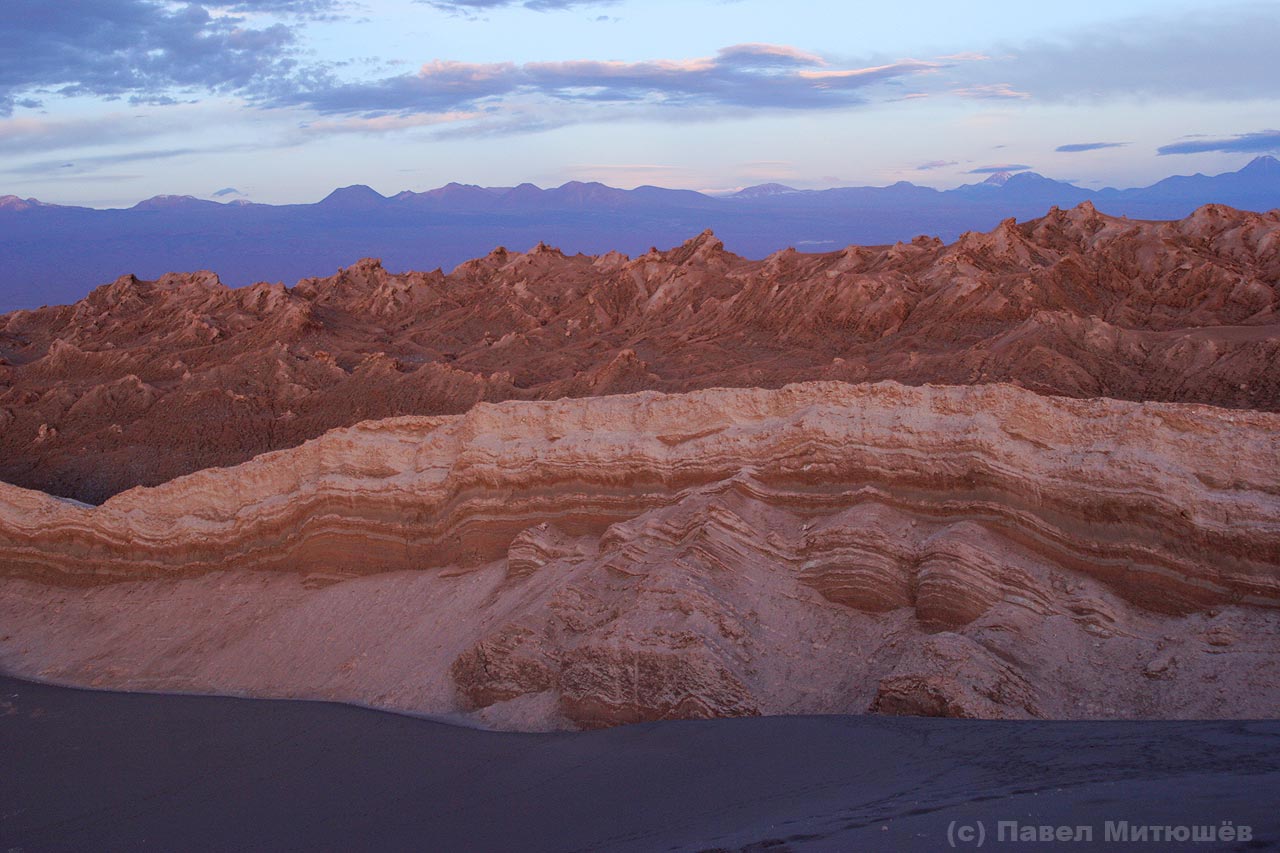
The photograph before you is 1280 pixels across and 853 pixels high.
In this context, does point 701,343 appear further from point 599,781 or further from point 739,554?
point 599,781

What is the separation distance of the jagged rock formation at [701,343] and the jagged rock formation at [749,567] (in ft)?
26.8

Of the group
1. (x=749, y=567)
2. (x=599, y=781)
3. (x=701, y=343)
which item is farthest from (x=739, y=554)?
(x=701, y=343)

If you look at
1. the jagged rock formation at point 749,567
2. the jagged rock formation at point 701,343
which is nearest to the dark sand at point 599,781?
the jagged rock formation at point 749,567

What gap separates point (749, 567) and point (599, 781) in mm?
2346

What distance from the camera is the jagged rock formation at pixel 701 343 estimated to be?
19188mm

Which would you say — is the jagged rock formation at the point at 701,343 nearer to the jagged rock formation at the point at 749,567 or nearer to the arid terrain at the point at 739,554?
the arid terrain at the point at 739,554

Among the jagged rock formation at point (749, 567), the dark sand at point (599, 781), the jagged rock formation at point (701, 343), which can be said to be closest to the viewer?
the dark sand at point (599, 781)

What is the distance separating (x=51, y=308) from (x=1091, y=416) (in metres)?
43.0

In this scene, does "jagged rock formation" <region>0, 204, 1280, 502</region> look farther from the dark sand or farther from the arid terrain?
the dark sand

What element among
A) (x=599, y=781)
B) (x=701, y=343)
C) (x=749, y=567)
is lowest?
(x=599, y=781)

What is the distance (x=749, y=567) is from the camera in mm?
7980

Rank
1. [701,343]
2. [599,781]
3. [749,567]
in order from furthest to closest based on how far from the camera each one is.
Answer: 1. [701,343]
2. [749,567]
3. [599,781]

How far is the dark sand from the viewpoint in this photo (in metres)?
4.21

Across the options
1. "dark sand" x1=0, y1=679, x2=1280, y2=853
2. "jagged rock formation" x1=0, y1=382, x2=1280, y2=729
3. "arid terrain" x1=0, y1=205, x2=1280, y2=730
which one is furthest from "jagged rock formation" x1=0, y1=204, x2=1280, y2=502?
"dark sand" x1=0, y1=679, x2=1280, y2=853
